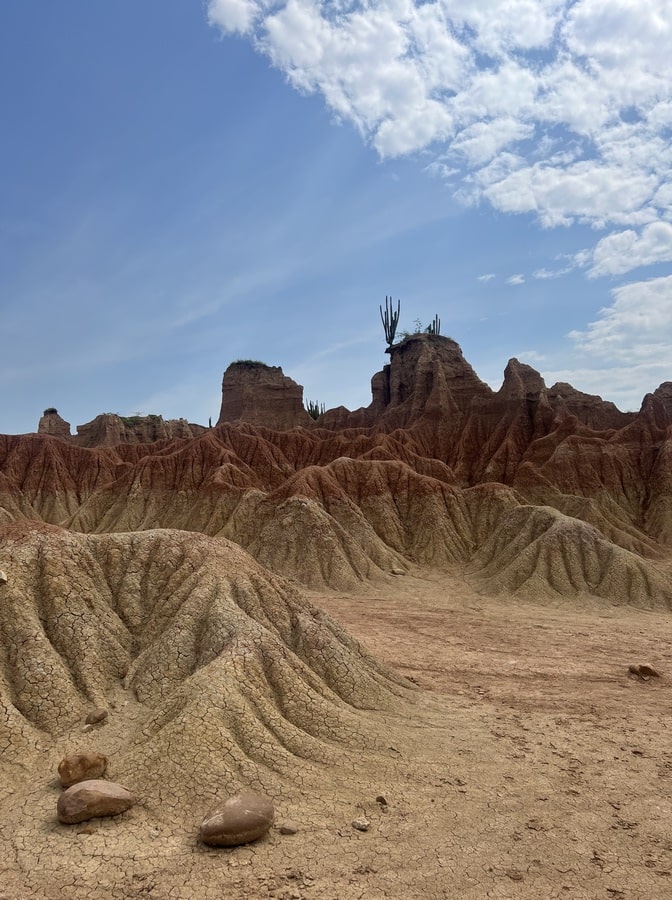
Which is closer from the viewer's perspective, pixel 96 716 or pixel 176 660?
pixel 96 716

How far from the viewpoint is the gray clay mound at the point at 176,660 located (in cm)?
1116

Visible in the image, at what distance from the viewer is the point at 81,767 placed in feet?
33.2

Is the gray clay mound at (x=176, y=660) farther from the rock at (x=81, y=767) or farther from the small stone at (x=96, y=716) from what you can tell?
the rock at (x=81, y=767)

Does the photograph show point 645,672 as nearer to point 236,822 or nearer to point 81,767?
point 236,822

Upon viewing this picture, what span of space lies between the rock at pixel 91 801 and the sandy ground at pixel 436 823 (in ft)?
0.61

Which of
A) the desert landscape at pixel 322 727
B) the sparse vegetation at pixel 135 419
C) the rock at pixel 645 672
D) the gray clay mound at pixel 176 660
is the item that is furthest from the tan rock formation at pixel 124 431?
the rock at pixel 645 672

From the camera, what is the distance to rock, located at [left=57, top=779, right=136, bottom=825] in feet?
30.1

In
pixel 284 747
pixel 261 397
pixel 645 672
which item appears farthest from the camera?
pixel 261 397

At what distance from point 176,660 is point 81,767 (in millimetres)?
3772

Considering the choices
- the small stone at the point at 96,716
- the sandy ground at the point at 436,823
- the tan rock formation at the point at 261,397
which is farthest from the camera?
the tan rock formation at the point at 261,397

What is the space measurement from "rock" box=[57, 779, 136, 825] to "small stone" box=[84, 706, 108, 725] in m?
2.46

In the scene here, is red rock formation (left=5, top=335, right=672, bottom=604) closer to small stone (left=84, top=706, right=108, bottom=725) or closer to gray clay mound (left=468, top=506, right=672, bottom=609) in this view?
gray clay mound (left=468, top=506, right=672, bottom=609)

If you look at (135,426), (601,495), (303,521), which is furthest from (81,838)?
(135,426)

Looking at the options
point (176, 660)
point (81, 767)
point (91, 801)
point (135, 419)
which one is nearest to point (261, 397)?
A: point (135, 419)
